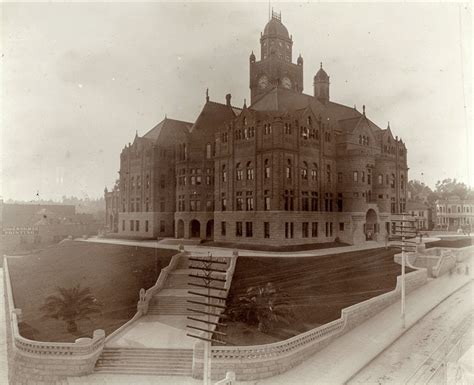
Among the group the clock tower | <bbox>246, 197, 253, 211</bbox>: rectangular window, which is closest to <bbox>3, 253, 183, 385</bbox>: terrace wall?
<bbox>246, 197, 253, 211</bbox>: rectangular window

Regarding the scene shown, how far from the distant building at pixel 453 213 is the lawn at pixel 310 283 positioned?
48.2 meters

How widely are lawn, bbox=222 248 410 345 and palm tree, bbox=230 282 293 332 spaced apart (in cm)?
42

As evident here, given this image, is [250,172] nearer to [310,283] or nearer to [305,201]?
[305,201]

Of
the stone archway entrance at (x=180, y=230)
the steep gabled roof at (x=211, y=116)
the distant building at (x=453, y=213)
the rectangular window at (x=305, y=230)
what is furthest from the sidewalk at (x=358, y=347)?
the distant building at (x=453, y=213)

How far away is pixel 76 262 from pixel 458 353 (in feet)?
116

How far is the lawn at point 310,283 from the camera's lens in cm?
2470

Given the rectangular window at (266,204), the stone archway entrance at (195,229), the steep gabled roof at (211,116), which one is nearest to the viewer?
the rectangular window at (266,204)

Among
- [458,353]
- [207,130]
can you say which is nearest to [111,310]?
[458,353]

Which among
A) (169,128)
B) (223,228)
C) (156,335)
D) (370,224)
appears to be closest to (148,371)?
(156,335)

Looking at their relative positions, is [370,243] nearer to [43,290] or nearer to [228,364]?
[228,364]

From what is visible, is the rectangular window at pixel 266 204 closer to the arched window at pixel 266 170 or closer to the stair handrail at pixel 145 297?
the arched window at pixel 266 170

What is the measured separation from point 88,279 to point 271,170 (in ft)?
70.8

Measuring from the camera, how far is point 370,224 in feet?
172

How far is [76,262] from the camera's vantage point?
41000 mm
